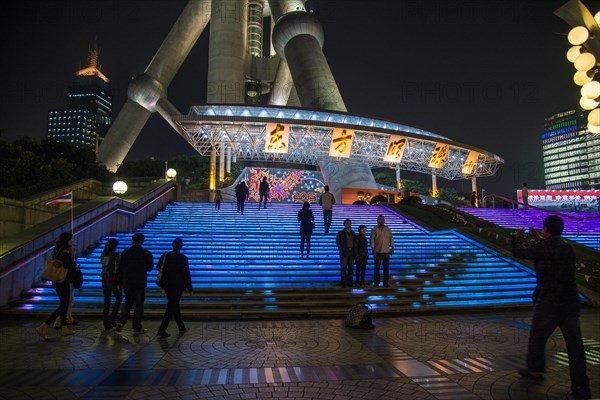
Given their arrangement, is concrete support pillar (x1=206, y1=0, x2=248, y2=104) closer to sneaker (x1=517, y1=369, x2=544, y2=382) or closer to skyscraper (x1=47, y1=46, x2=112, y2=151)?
skyscraper (x1=47, y1=46, x2=112, y2=151)

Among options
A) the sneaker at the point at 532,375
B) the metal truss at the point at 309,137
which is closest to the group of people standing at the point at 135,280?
the sneaker at the point at 532,375

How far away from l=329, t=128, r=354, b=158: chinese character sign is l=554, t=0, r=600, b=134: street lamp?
21166mm

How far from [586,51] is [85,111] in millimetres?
111716

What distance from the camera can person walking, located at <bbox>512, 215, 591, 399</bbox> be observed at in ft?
11.5

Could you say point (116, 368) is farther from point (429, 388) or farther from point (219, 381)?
point (429, 388)

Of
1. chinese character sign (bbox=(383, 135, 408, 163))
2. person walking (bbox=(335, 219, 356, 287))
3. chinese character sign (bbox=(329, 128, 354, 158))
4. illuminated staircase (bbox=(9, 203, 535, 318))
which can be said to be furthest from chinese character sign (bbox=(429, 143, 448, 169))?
person walking (bbox=(335, 219, 356, 287))

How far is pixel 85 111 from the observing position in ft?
332

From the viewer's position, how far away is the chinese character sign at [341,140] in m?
26.9

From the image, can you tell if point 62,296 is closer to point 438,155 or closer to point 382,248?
point 382,248

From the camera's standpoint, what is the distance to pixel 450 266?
10102mm

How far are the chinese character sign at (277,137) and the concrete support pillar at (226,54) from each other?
20259 millimetres

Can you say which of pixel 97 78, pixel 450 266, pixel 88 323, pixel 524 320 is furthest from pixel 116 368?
pixel 97 78

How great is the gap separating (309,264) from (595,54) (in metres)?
6.57

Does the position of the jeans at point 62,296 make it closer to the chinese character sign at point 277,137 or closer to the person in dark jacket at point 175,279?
the person in dark jacket at point 175,279
